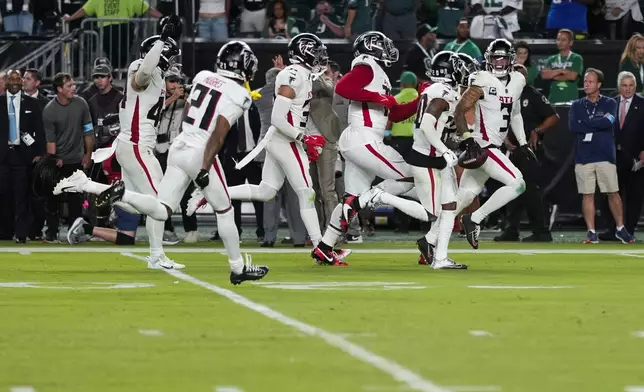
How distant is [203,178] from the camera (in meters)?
10.9

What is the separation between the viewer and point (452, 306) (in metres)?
9.67

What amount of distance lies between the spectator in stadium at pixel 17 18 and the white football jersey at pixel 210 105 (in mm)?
12303

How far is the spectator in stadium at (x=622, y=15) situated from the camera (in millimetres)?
23453

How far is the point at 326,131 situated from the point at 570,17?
24.5ft

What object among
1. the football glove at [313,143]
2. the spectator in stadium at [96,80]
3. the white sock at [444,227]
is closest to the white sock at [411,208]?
the white sock at [444,227]

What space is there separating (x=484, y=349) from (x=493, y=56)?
807 cm

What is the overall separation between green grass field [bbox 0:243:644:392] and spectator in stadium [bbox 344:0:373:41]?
9427 mm

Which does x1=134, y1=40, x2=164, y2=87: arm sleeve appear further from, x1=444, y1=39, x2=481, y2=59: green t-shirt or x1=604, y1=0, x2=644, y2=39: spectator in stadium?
x1=604, y1=0, x2=644, y2=39: spectator in stadium

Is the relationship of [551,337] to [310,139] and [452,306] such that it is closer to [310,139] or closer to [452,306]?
[452,306]

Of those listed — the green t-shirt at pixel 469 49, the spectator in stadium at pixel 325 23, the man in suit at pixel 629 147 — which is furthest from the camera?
the spectator in stadium at pixel 325 23

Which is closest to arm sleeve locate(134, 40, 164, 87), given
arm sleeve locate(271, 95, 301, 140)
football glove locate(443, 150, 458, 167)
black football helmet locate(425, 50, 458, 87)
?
arm sleeve locate(271, 95, 301, 140)

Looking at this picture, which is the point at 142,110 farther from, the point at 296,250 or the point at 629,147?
the point at 629,147

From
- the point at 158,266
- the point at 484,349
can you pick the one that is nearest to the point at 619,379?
the point at 484,349

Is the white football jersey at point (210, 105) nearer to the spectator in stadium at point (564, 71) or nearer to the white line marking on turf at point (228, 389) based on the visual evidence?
the white line marking on turf at point (228, 389)
